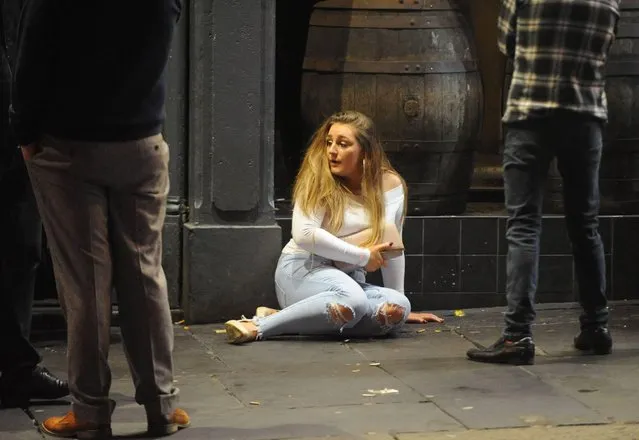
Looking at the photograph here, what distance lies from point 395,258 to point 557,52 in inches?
56.2

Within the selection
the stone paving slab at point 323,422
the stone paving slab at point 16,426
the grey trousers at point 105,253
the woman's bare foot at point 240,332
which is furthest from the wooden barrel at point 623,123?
the stone paving slab at point 16,426

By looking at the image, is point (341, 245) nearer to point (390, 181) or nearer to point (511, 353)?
point (390, 181)

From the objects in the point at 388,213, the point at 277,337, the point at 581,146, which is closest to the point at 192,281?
the point at 277,337

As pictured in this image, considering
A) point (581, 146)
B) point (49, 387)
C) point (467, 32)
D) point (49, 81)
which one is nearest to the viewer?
point (49, 81)

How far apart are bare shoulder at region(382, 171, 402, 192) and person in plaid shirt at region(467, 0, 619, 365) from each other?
85 centimetres

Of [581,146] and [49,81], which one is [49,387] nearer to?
[49,81]

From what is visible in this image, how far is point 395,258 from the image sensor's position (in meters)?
7.05

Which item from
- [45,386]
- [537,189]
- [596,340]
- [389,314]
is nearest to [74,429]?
[45,386]

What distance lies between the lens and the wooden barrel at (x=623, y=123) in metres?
7.64

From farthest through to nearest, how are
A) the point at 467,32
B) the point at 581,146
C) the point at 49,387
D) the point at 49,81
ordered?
the point at 467,32, the point at 581,146, the point at 49,387, the point at 49,81

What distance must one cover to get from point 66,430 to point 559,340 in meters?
2.64

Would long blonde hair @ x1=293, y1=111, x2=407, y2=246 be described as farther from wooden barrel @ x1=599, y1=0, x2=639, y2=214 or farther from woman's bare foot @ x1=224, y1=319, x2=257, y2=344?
wooden barrel @ x1=599, y1=0, x2=639, y2=214

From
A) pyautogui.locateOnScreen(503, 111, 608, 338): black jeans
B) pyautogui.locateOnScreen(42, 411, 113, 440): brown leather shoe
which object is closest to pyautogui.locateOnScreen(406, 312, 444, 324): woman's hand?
pyautogui.locateOnScreen(503, 111, 608, 338): black jeans

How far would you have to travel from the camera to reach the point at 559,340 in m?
6.82
